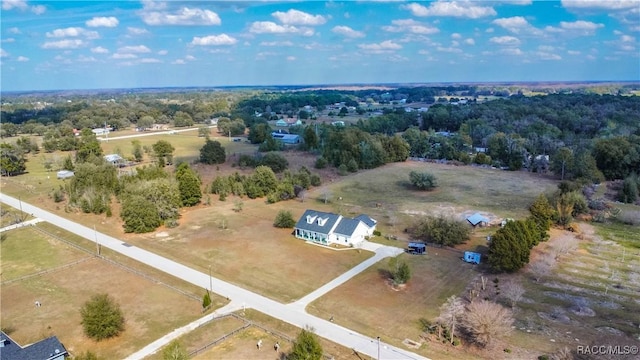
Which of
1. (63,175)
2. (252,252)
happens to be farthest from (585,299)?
(63,175)

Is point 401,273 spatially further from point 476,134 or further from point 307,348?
point 476,134

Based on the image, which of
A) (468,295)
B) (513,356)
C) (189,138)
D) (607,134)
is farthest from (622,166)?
(189,138)

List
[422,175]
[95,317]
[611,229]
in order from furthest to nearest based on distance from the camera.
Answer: [422,175]
[611,229]
[95,317]

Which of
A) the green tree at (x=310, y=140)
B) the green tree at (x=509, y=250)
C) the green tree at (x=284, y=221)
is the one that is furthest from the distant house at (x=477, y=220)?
the green tree at (x=310, y=140)

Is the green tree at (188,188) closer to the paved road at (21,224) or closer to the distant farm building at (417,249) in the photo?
the paved road at (21,224)

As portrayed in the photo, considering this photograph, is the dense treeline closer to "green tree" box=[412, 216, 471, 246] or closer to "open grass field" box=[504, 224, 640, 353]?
"open grass field" box=[504, 224, 640, 353]

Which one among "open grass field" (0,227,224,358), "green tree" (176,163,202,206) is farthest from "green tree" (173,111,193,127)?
"open grass field" (0,227,224,358)

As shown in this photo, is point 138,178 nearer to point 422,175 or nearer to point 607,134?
point 422,175
